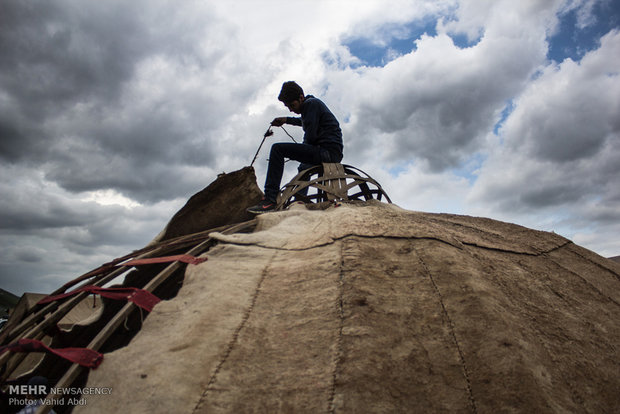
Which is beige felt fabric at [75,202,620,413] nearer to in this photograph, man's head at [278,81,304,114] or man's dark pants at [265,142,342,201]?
man's dark pants at [265,142,342,201]

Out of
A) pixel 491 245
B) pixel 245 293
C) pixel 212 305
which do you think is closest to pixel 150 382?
pixel 212 305

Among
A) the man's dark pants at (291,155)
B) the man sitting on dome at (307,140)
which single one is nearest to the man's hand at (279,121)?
the man sitting on dome at (307,140)

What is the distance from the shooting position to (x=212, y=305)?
1.96 m

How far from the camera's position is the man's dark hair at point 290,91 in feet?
17.1

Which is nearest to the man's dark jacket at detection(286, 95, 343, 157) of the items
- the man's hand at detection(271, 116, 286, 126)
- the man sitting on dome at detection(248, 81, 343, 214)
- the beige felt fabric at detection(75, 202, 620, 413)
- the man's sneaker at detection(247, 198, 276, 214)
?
the man sitting on dome at detection(248, 81, 343, 214)

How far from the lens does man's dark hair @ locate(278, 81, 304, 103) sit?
205 inches

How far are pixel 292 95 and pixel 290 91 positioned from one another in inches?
2.6

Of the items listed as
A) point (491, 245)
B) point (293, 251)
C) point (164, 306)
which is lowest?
point (164, 306)

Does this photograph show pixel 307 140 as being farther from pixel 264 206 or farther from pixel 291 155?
pixel 264 206

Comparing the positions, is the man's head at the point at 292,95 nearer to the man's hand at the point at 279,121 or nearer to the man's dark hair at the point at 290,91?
the man's dark hair at the point at 290,91

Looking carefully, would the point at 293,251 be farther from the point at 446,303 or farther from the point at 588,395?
the point at 588,395

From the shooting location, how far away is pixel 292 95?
5223mm

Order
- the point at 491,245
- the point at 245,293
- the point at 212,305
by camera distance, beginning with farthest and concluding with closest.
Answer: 1. the point at 491,245
2. the point at 245,293
3. the point at 212,305

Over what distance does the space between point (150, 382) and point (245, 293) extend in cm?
69
